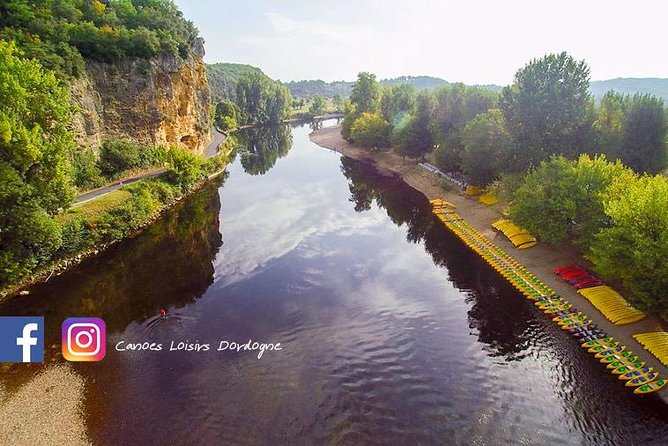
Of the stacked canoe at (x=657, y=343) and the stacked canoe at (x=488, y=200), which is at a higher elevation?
the stacked canoe at (x=488, y=200)

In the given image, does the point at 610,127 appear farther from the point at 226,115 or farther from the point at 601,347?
the point at 226,115

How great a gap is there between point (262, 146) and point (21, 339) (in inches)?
3930

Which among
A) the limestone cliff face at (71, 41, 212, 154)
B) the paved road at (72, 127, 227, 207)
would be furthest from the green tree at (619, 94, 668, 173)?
the limestone cliff face at (71, 41, 212, 154)

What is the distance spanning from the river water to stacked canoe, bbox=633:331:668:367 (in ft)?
12.5

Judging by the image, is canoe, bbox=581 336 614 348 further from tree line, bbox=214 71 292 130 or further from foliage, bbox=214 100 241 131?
tree line, bbox=214 71 292 130

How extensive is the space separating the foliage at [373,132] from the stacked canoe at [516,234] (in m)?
52.7

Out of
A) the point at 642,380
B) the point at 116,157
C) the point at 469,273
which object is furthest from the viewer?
the point at 116,157

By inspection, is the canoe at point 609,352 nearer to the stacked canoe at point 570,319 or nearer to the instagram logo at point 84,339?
the stacked canoe at point 570,319

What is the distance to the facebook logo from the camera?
26250 millimetres

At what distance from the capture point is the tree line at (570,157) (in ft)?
92.7

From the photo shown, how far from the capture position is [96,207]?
4531 centimetres

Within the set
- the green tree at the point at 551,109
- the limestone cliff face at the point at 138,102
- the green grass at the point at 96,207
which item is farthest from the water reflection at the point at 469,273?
the limestone cliff face at the point at 138,102

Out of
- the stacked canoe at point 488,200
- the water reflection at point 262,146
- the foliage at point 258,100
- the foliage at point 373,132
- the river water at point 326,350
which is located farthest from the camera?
the foliage at point 258,100

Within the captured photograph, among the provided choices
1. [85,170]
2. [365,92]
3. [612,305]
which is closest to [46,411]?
[85,170]
